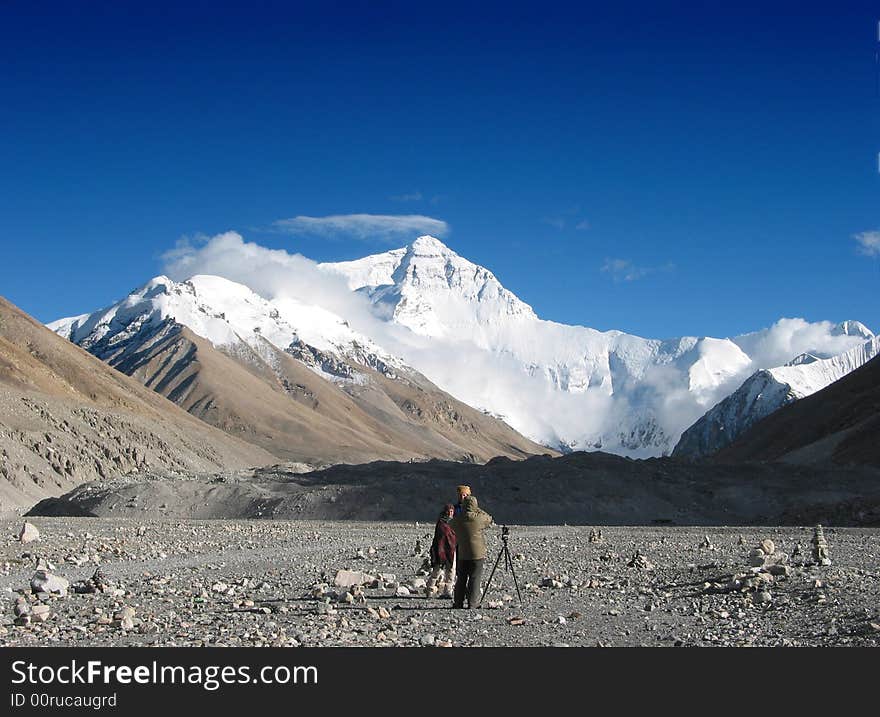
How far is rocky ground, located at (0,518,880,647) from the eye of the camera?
1428cm

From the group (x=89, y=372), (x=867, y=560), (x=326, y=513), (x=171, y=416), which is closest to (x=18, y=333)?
(x=89, y=372)

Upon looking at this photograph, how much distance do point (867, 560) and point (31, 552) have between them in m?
24.3

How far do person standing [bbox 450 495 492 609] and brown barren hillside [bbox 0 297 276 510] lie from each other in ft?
221

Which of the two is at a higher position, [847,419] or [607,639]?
[847,419]

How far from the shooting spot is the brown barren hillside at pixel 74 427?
90.8 m

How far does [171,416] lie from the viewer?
6029 inches

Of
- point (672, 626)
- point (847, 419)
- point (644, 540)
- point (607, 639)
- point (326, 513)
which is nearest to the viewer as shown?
point (607, 639)

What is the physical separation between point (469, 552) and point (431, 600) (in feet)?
6.76

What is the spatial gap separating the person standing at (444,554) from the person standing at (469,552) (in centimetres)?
59

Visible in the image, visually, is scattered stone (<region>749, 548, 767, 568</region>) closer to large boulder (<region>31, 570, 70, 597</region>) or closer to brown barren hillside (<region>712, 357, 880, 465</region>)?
large boulder (<region>31, 570, 70, 597</region>)

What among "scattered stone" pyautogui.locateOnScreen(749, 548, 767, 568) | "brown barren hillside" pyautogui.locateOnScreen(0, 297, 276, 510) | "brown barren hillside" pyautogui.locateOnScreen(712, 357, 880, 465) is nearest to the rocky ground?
"scattered stone" pyautogui.locateOnScreen(749, 548, 767, 568)
